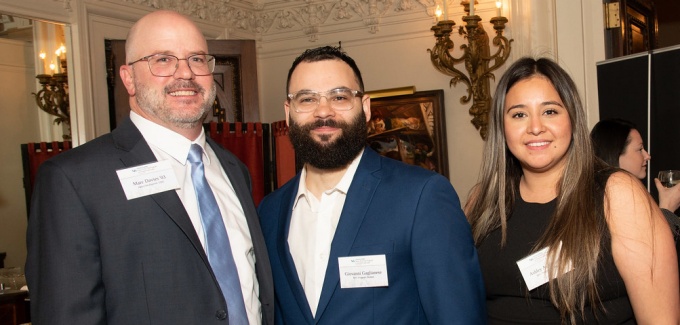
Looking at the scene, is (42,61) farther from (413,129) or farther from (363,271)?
(363,271)

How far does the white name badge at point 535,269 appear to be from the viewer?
6.91ft

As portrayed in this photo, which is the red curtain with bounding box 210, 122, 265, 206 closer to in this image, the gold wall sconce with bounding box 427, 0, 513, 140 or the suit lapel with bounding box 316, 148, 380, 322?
the gold wall sconce with bounding box 427, 0, 513, 140

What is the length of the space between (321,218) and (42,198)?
798 mm

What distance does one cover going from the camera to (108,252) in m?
1.86

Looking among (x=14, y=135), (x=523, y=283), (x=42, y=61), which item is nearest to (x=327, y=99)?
(x=523, y=283)

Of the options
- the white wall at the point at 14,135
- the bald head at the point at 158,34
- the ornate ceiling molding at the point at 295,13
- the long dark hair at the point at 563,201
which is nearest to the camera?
the long dark hair at the point at 563,201

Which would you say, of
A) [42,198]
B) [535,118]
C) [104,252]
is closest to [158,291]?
[104,252]

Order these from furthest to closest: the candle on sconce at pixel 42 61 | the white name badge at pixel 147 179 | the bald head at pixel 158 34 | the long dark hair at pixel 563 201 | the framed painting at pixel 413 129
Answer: the framed painting at pixel 413 129 → the candle on sconce at pixel 42 61 → the bald head at pixel 158 34 → the long dark hair at pixel 563 201 → the white name badge at pixel 147 179

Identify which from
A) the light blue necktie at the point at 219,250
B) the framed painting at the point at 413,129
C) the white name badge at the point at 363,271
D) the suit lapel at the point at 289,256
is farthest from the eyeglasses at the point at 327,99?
the framed painting at the point at 413,129

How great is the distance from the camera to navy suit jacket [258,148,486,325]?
1.97 meters

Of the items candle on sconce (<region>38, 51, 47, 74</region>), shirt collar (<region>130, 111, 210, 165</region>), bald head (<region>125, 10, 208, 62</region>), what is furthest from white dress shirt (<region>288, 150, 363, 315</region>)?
candle on sconce (<region>38, 51, 47, 74</region>)

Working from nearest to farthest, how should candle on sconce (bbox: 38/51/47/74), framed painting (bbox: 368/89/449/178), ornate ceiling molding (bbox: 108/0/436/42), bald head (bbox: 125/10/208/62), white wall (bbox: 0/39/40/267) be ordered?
bald head (bbox: 125/10/208/62)
candle on sconce (bbox: 38/51/47/74)
white wall (bbox: 0/39/40/267)
framed painting (bbox: 368/89/449/178)
ornate ceiling molding (bbox: 108/0/436/42)

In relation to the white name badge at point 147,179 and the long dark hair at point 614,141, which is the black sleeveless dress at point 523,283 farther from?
the long dark hair at point 614,141

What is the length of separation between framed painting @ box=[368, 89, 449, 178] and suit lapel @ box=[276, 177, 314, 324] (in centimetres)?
333
